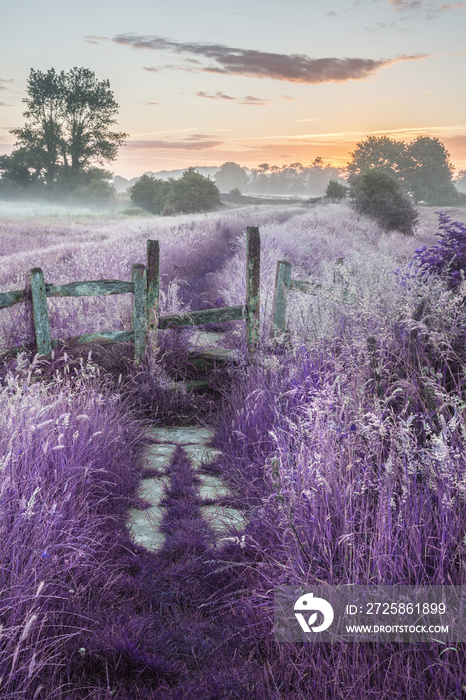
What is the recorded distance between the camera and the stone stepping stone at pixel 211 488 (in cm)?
402

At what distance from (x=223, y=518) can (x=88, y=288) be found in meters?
3.08

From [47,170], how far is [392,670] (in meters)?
58.5

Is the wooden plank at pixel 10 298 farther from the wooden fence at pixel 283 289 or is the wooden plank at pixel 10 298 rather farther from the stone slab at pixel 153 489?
the wooden fence at pixel 283 289

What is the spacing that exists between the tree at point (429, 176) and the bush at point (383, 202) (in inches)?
1964

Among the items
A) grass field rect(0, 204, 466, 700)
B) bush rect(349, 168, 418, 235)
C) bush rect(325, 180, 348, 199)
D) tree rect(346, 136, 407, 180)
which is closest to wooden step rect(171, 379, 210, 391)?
grass field rect(0, 204, 466, 700)

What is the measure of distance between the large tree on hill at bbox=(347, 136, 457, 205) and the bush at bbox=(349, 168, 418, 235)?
46.9 m

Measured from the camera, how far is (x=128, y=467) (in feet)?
13.1

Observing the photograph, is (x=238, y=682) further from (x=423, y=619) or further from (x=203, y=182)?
(x=203, y=182)

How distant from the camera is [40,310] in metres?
5.32

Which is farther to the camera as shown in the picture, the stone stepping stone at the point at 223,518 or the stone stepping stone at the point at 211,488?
the stone stepping stone at the point at 211,488

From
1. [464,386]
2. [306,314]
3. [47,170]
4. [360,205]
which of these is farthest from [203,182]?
[464,386]
